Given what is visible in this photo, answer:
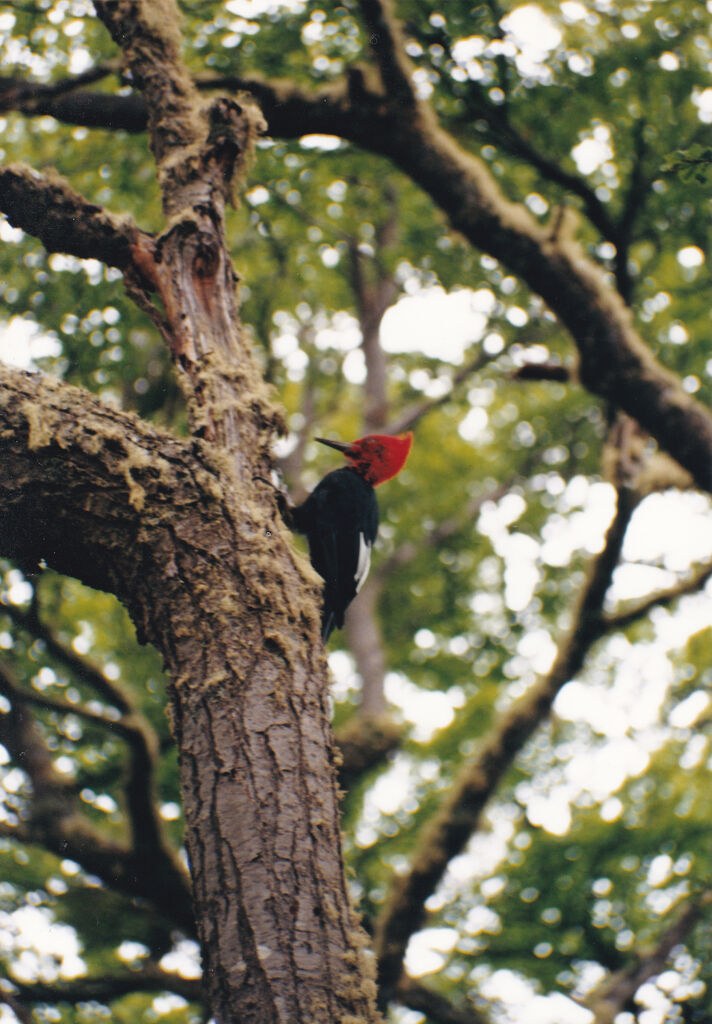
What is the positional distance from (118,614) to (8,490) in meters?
5.05

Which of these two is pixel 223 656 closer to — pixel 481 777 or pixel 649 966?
pixel 481 777

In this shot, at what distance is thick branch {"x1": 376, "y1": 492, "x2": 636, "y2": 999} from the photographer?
485cm

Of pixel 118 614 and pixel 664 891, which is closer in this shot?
pixel 664 891

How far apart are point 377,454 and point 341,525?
61cm

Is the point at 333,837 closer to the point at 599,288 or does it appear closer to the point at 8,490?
the point at 8,490

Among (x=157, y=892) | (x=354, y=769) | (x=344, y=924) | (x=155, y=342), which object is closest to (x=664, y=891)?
(x=354, y=769)

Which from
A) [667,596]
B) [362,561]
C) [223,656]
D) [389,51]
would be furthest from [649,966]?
→ [389,51]

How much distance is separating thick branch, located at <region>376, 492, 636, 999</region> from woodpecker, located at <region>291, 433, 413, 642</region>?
160cm

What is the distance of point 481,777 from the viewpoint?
A: 5.09 metres

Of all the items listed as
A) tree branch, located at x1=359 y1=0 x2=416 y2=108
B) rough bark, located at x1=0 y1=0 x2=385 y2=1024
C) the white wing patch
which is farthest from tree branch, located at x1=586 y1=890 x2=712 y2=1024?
tree branch, located at x1=359 y1=0 x2=416 y2=108

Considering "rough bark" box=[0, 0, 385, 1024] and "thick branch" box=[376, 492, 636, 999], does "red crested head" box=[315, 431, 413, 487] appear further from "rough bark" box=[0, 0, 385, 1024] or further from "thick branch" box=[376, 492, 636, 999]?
"rough bark" box=[0, 0, 385, 1024]

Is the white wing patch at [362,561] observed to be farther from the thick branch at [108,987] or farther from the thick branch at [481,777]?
the thick branch at [108,987]

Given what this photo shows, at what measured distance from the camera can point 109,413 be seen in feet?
6.81

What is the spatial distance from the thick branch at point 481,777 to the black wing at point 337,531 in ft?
5.82
